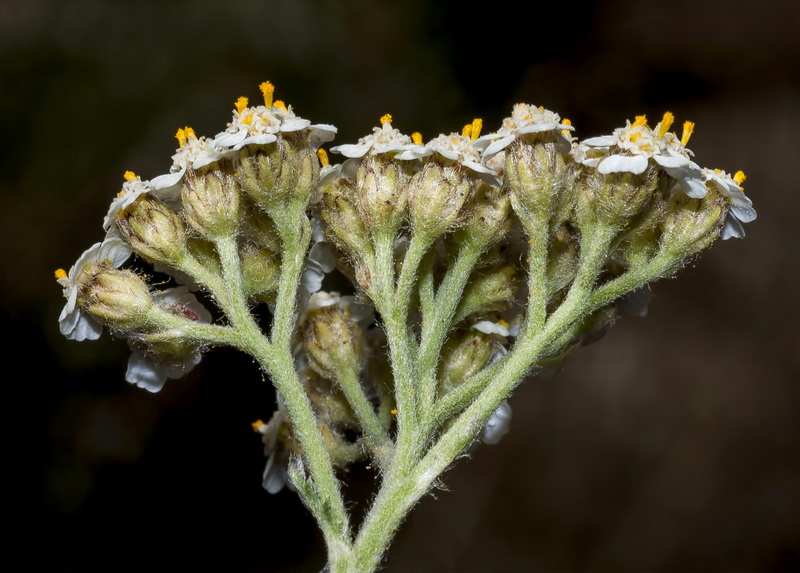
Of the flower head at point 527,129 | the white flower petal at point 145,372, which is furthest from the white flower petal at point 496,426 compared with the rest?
the white flower petal at point 145,372

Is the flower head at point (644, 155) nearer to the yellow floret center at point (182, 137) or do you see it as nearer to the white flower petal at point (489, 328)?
the white flower petal at point (489, 328)

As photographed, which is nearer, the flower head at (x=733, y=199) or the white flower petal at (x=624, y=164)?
the white flower petal at (x=624, y=164)

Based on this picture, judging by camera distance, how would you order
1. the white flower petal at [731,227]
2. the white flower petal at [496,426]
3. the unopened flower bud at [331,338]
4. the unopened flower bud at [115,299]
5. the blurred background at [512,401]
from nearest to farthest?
the unopened flower bud at [115,299]
the white flower petal at [731,227]
the unopened flower bud at [331,338]
the white flower petal at [496,426]
the blurred background at [512,401]

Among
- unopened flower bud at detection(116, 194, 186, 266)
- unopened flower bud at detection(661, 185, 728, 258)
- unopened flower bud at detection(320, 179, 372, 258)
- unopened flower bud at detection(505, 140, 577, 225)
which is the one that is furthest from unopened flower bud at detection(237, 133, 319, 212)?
unopened flower bud at detection(661, 185, 728, 258)

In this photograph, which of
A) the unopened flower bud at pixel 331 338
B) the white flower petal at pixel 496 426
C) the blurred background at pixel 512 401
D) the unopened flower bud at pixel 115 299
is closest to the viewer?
the unopened flower bud at pixel 115 299

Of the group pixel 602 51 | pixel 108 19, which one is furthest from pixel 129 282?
pixel 602 51

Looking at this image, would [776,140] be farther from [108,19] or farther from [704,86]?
[108,19]

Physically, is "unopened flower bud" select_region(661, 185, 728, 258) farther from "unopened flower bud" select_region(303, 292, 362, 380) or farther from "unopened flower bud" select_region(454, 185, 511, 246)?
"unopened flower bud" select_region(303, 292, 362, 380)
